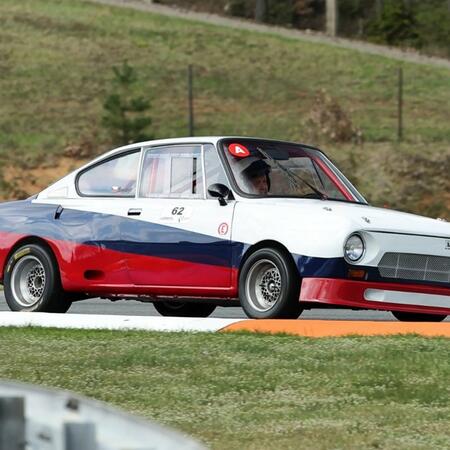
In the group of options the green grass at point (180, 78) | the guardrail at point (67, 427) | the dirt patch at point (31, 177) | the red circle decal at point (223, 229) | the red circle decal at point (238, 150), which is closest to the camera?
the guardrail at point (67, 427)

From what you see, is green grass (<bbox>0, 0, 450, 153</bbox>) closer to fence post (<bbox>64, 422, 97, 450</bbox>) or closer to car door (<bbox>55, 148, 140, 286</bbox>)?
car door (<bbox>55, 148, 140, 286</bbox>)

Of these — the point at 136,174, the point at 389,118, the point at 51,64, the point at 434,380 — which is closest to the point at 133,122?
the point at 389,118

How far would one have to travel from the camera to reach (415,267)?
11.8 meters

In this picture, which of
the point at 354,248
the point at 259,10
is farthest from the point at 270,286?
the point at 259,10

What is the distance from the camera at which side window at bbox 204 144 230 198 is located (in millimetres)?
12383

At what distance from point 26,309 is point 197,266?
1.73m

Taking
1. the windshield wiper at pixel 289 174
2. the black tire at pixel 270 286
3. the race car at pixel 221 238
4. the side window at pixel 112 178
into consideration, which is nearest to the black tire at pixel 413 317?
the race car at pixel 221 238

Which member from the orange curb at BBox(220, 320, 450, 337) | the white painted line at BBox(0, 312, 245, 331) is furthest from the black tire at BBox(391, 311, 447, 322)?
the white painted line at BBox(0, 312, 245, 331)

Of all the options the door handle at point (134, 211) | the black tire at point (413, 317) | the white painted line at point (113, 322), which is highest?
the door handle at point (134, 211)

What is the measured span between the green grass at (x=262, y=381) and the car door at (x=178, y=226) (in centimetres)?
185

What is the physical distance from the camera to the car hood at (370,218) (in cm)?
1159

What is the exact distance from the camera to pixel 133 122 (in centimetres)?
4250

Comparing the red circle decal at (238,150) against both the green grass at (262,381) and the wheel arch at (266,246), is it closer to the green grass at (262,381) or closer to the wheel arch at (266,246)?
the wheel arch at (266,246)

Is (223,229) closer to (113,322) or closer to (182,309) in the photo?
(113,322)
